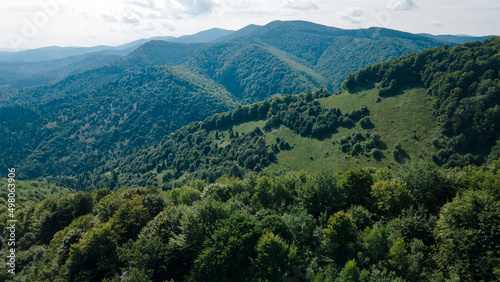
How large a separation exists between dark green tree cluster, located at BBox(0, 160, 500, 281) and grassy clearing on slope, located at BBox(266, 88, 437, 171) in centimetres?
5092

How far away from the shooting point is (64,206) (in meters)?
61.3

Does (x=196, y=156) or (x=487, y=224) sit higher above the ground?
(x=487, y=224)

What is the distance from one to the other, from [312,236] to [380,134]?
82038 millimetres

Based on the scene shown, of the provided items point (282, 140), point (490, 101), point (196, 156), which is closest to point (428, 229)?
point (490, 101)

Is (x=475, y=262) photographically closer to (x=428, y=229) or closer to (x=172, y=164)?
(x=428, y=229)

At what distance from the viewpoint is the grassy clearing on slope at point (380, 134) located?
3627 inches

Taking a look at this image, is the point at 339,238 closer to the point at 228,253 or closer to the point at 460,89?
the point at 228,253

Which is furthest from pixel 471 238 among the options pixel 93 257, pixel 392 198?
pixel 93 257

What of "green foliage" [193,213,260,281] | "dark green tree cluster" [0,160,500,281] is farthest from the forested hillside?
"green foliage" [193,213,260,281]

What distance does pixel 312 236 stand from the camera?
34.4 metres

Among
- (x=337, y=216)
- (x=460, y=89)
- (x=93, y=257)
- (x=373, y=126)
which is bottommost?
(x=93, y=257)

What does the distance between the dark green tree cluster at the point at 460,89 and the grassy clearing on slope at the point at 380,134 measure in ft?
15.6

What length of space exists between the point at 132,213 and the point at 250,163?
81.2 m

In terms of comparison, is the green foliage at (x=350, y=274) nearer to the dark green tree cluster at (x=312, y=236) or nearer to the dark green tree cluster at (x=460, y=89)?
the dark green tree cluster at (x=312, y=236)
